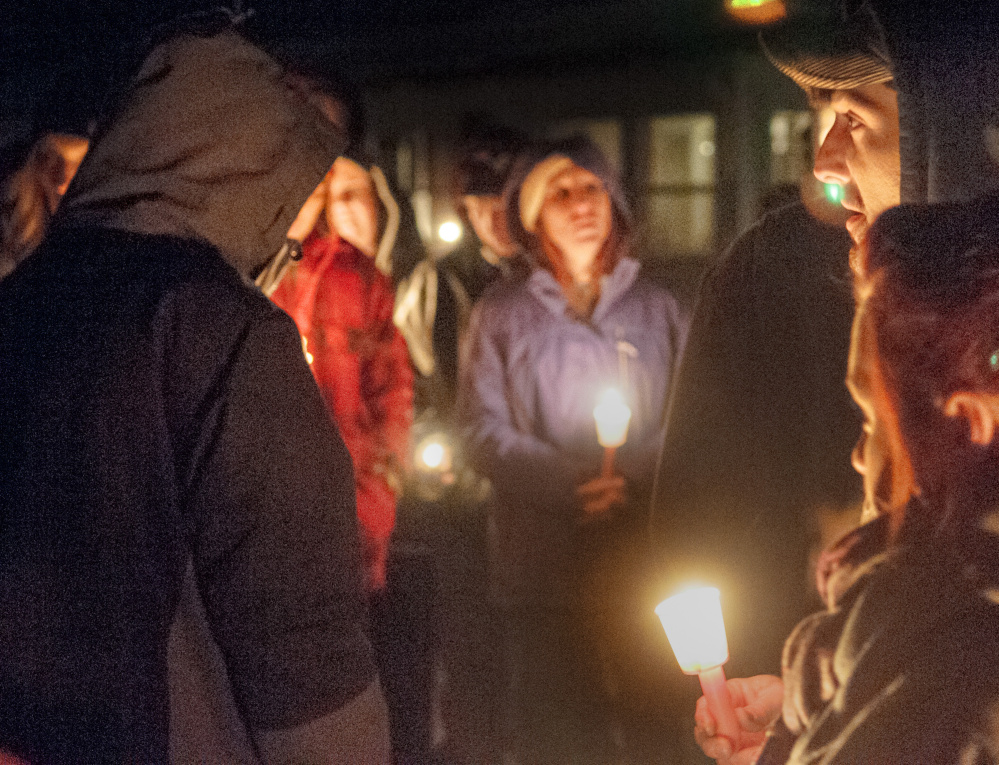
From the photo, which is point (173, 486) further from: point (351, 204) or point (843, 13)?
point (351, 204)

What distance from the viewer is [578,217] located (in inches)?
128

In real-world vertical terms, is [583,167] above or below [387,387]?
above

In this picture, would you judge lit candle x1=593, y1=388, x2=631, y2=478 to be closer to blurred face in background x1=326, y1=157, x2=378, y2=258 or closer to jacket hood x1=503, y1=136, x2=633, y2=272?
jacket hood x1=503, y1=136, x2=633, y2=272

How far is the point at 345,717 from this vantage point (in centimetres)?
150

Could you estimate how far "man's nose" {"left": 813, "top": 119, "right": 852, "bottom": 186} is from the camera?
1521 mm

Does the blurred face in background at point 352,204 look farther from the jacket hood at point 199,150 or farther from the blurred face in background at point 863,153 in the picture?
the blurred face in background at point 863,153

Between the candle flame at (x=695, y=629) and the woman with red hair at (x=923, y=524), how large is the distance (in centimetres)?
17

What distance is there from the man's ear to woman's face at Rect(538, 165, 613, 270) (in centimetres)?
209

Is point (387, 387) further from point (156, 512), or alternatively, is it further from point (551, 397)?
point (156, 512)

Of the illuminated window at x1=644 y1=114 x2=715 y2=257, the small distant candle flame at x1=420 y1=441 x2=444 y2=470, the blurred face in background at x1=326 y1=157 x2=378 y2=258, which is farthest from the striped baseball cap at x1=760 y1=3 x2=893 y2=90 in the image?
the illuminated window at x1=644 y1=114 x2=715 y2=257

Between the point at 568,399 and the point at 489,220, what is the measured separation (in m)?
1.08

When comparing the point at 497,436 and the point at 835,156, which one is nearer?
the point at 835,156

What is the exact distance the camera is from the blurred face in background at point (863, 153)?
145cm

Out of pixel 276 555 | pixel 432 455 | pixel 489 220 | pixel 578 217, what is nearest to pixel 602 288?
pixel 578 217
